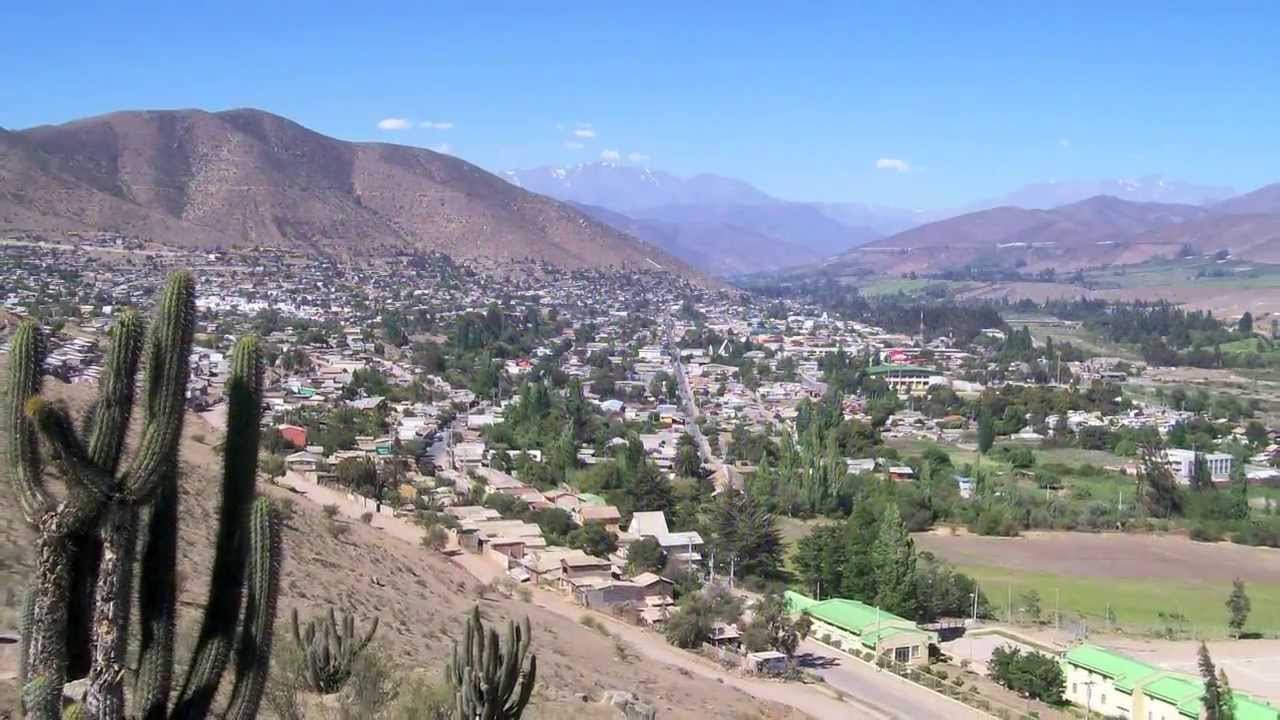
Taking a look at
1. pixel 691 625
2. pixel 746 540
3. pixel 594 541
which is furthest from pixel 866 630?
pixel 594 541

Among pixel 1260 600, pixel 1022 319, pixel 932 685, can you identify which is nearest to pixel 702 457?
pixel 1260 600

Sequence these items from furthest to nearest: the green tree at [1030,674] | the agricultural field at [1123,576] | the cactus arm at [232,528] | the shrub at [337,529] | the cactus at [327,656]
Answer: the agricultural field at [1123,576]
the green tree at [1030,674]
the shrub at [337,529]
the cactus at [327,656]
the cactus arm at [232,528]

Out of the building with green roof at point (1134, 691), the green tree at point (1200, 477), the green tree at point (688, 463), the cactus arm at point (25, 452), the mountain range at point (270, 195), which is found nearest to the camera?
the cactus arm at point (25, 452)

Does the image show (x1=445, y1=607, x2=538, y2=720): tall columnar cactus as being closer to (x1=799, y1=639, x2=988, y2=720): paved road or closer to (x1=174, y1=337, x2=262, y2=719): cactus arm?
(x1=174, y1=337, x2=262, y2=719): cactus arm

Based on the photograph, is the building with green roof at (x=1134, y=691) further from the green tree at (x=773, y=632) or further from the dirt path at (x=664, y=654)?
the green tree at (x=773, y=632)

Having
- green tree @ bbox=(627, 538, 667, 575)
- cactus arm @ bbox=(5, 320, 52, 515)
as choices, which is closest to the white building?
green tree @ bbox=(627, 538, 667, 575)

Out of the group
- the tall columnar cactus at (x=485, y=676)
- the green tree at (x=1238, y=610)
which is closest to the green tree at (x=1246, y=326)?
the green tree at (x=1238, y=610)
